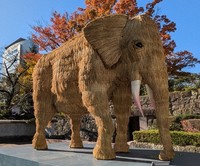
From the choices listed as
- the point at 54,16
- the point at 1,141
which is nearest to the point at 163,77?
the point at 1,141

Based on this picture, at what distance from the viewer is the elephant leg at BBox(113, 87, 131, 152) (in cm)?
491

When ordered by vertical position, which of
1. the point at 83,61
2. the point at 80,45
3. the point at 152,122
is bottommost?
the point at 152,122

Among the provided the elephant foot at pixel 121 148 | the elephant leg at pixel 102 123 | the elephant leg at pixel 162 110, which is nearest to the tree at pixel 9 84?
the elephant foot at pixel 121 148

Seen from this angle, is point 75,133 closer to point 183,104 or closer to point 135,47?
point 135,47

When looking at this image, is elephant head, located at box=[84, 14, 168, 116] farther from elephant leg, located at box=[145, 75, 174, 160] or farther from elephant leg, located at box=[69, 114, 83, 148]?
elephant leg, located at box=[69, 114, 83, 148]

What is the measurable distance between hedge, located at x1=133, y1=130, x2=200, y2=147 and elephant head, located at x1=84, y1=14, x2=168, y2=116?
5.09 m

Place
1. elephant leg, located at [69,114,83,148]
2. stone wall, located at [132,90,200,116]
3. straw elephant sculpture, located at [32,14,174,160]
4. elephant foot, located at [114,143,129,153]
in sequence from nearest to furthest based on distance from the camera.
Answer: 1. straw elephant sculpture, located at [32,14,174,160]
2. elephant foot, located at [114,143,129,153]
3. elephant leg, located at [69,114,83,148]
4. stone wall, located at [132,90,200,116]

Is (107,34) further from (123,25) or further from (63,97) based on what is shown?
(63,97)

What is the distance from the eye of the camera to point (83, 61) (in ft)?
14.7

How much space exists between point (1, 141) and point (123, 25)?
11.2m

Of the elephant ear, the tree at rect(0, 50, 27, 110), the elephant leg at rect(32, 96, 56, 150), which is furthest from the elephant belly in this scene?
the tree at rect(0, 50, 27, 110)

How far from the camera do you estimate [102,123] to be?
4.18m

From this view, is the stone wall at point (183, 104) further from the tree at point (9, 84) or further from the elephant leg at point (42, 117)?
the tree at point (9, 84)

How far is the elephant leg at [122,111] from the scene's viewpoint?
491cm
